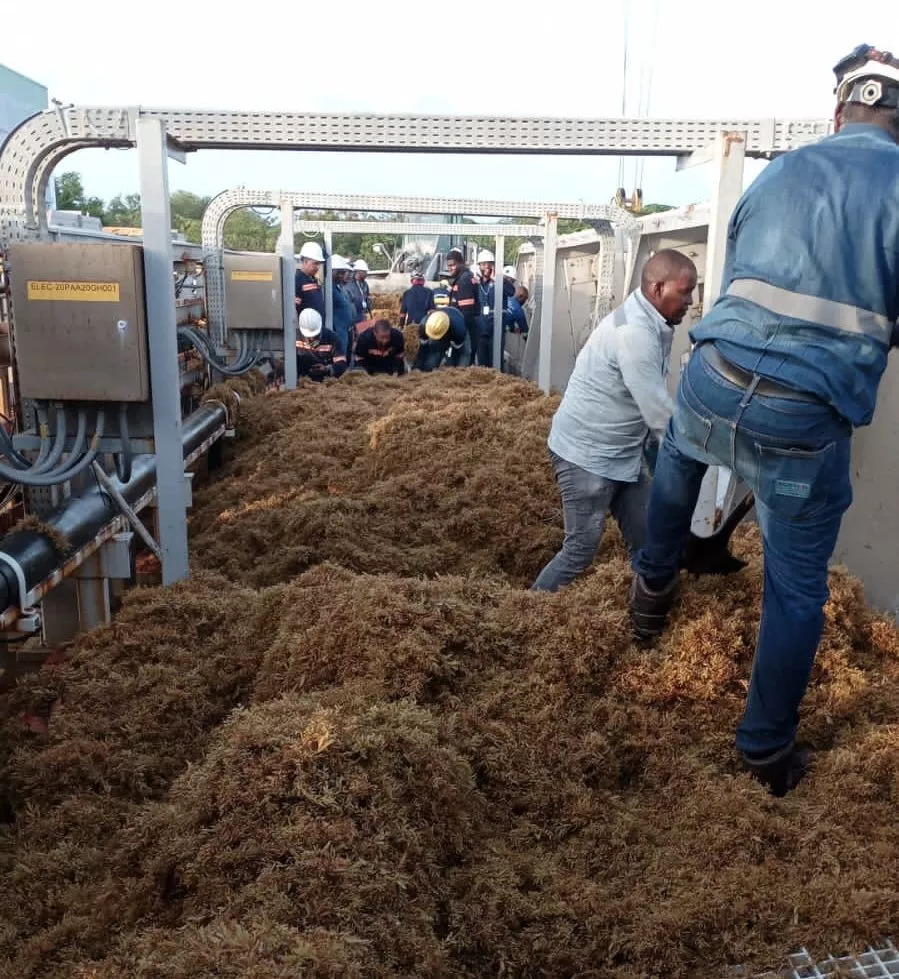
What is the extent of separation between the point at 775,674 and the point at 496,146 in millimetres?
2511

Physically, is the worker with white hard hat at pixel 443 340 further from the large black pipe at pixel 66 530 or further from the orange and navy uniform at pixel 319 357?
the large black pipe at pixel 66 530

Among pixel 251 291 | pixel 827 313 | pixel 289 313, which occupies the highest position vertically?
pixel 827 313

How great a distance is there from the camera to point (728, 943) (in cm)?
205

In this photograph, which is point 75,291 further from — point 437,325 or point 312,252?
point 312,252

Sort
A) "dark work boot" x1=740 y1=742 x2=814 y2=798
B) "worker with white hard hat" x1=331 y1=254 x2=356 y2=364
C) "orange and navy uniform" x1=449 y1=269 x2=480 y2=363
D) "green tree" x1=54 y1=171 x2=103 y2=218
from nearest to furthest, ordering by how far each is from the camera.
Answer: "dark work boot" x1=740 y1=742 x2=814 y2=798
"worker with white hard hat" x1=331 y1=254 x2=356 y2=364
"orange and navy uniform" x1=449 y1=269 x2=480 y2=363
"green tree" x1=54 y1=171 x2=103 y2=218

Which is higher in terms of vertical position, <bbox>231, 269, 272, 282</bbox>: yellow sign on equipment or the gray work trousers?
<bbox>231, 269, 272, 282</bbox>: yellow sign on equipment

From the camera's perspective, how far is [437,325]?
12.1m

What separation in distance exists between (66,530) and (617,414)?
2270mm

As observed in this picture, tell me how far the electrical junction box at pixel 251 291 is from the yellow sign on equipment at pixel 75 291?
4.80 m

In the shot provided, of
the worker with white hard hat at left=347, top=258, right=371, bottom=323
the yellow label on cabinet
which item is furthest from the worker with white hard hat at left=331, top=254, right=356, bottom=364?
the yellow label on cabinet

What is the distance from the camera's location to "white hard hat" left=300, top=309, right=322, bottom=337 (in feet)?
36.8

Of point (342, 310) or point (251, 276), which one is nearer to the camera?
point (251, 276)

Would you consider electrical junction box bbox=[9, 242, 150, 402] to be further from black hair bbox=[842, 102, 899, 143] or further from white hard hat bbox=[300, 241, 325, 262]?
white hard hat bbox=[300, 241, 325, 262]

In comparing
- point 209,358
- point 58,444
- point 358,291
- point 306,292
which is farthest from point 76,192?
point 58,444
